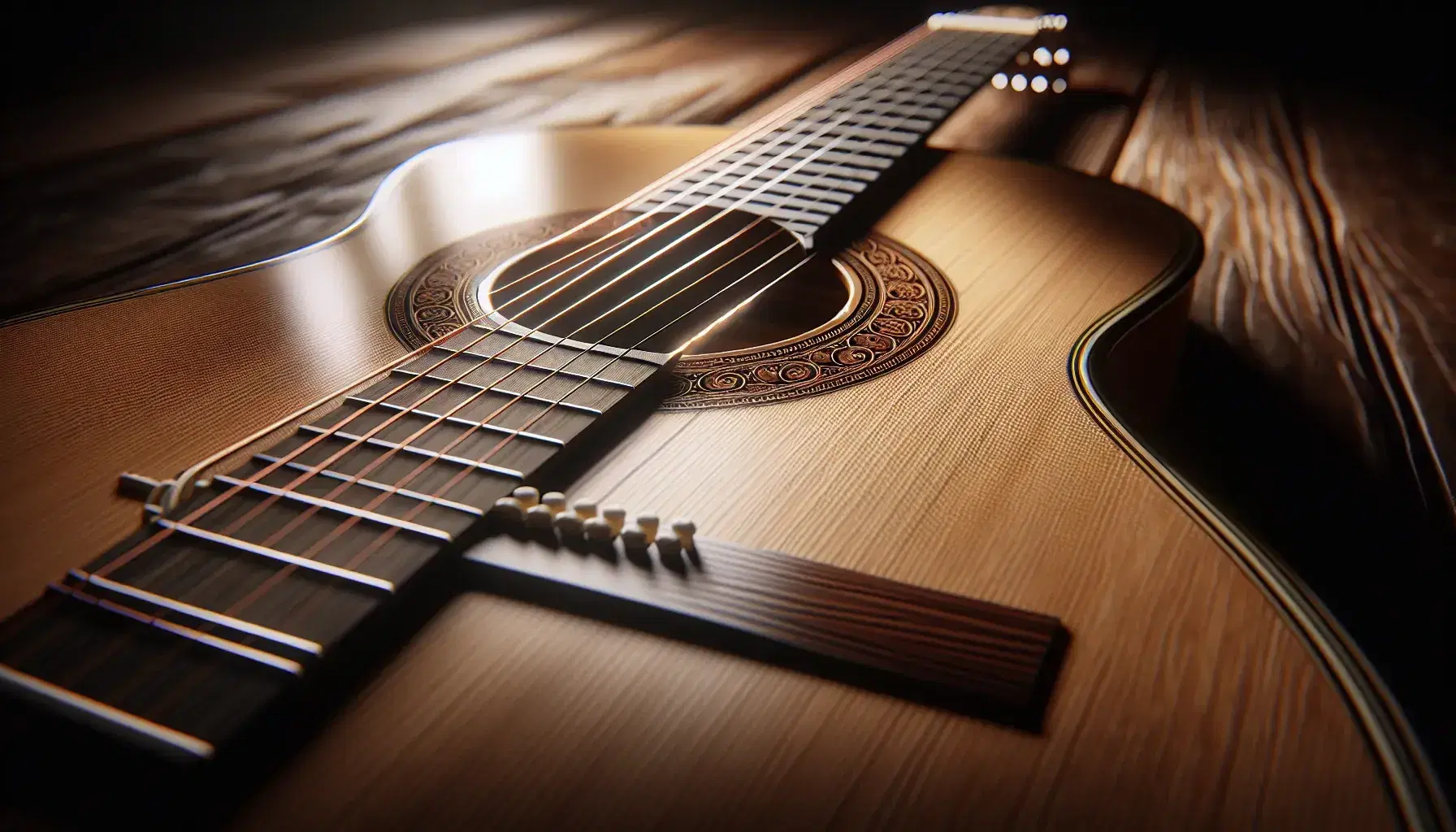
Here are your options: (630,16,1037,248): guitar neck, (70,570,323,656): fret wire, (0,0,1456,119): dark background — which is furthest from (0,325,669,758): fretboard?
(0,0,1456,119): dark background

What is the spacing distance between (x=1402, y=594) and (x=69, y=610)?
2.70 ft

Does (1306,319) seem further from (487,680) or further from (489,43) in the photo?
(489,43)

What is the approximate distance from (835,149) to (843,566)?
73 cm

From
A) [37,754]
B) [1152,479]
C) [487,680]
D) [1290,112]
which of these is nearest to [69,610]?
[37,754]

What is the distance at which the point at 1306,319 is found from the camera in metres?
1.04

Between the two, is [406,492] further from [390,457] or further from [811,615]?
[811,615]

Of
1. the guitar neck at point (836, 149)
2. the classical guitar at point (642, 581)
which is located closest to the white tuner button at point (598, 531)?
the classical guitar at point (642, 581)

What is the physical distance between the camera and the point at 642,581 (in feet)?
1.55

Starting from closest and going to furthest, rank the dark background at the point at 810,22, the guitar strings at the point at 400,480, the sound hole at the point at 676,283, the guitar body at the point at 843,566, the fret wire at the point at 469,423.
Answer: the guitar body at the point at 843,566
the guitar strings at the point at 400,480
the fret wire at the point at 469,423
the sound hole at the point at 676,283
the dark background at the point at 810,22

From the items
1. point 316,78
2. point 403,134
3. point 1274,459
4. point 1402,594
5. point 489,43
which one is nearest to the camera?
point 1402,594

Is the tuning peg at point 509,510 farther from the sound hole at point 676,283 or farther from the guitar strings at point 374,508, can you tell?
the sound hole at point 676,283

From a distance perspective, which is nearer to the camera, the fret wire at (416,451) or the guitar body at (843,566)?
the guitar body at (843,566)

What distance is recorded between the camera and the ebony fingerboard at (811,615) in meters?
0.42

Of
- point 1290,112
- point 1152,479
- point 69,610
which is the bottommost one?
point 1290,112
